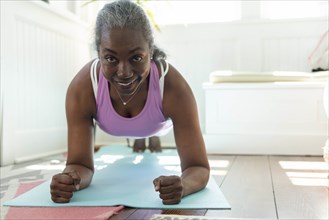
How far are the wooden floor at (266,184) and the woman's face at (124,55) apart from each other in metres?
0.32

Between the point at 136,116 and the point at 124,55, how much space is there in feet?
0.91

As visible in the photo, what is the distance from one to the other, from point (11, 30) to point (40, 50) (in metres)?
0.30

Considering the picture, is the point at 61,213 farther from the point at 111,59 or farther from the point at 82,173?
the point at 111,59

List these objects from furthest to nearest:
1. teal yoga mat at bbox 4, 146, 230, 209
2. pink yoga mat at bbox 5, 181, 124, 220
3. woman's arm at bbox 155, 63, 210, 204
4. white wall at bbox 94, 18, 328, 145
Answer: white wall at bbox 94, 18, 328, 145 < woman's arm at bbox 155, 63, 210, 204 < teal yoga mat at bbox 4, 146, 230, 209 < pink yoga mat at bbox 5, 181, 124, 220

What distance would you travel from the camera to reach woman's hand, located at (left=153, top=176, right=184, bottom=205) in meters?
0.94

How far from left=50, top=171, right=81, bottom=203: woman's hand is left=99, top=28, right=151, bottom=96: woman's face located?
26 centimetres

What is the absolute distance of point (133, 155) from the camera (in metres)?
2.06

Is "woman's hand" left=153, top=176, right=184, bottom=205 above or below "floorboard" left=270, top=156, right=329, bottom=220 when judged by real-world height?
above

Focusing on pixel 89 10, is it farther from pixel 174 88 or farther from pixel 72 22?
pixel 174 88

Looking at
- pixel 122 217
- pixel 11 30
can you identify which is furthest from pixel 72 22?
pixel 122 217

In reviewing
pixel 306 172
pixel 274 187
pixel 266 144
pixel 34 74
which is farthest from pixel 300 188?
pixel 34 74

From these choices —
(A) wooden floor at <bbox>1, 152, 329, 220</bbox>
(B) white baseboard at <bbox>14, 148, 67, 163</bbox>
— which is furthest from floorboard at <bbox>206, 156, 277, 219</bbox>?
(B) white baseboard at <bbox>14, 148, 67, 163</bbox>

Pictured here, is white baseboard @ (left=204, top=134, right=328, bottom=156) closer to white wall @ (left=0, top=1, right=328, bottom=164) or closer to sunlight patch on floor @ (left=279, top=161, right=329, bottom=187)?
sunlight patch on floor @ (left=279, top=161, right=329, bottom=187)

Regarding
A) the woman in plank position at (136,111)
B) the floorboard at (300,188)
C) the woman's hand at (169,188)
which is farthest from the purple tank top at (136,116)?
the floorboard at (300,188)
